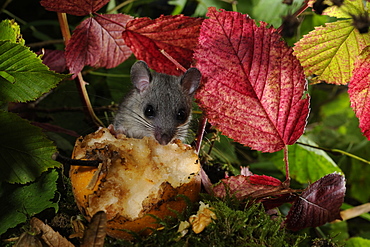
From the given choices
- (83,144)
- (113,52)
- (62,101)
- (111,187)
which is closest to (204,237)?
(111,187)

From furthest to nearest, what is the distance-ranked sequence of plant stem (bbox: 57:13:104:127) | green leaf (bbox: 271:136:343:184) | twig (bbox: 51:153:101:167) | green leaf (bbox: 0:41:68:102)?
green leaf (bbox: 271:136:343:184) → plant stem (bbox: 57:13:104:127) → green leaf (bbox: 0:41:68:102) → twig (bbox: 51:153:101:167)

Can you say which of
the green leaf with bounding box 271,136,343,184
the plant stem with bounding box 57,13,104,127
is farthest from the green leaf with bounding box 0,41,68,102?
the green leaf with bounding box 271,136,343,184

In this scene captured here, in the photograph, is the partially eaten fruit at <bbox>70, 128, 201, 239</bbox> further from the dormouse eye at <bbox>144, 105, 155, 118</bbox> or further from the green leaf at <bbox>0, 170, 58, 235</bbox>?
the dormouse eye at <bbox>144, 105, 155, 118</bbox>

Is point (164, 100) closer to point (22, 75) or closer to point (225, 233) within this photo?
point (22, 75)

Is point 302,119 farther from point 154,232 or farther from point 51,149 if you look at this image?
point 51,149

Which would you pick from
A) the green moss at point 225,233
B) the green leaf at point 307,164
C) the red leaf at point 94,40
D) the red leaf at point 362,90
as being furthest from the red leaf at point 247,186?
the green leaf at point 307,164

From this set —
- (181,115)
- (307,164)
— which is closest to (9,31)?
(181,115)
